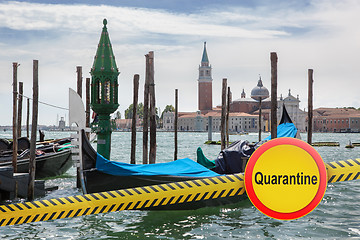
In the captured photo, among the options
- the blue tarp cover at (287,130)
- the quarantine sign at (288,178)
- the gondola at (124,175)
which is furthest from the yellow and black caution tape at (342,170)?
the blue tarp cover at (287,130)

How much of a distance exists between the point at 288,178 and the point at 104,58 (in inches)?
304

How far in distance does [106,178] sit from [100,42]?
3990 millimetres

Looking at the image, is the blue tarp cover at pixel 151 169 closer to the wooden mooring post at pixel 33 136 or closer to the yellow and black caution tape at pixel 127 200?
the wooden mooring post at pixel 33 136

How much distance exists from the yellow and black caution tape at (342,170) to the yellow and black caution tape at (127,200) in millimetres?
217

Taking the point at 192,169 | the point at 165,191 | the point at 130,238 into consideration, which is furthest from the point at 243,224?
the point at 165,191

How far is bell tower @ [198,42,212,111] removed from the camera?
82.4 m

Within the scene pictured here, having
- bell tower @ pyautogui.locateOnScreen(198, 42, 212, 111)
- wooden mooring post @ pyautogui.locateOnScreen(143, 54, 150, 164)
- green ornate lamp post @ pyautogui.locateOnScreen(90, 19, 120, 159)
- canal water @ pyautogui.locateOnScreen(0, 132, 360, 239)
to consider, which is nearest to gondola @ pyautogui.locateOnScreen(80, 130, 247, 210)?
canal water @ pyautogui.locateOnScreen(0, 132, 360, 239)

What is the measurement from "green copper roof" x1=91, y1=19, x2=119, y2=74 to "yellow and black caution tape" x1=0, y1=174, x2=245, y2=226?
7217 millimetres

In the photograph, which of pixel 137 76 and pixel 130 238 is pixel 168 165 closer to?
pixel 130 238

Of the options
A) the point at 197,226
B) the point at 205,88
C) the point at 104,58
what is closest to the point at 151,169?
the point at 197,226

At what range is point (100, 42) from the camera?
857cm

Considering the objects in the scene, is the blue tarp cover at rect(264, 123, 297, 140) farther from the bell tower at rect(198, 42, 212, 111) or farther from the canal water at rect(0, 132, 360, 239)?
the bell tower at rect(198, 42, 212, 111)

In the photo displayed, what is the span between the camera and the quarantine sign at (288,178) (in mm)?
937

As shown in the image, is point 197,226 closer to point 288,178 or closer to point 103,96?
point 103,96
